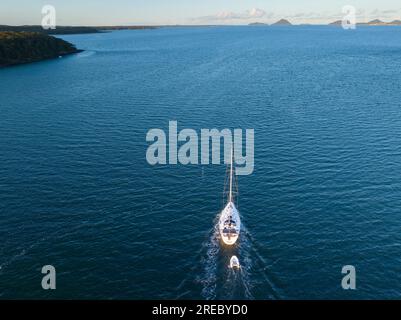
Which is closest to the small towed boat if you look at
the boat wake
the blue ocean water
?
the boat wake

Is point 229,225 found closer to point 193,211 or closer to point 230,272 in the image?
point 230,272

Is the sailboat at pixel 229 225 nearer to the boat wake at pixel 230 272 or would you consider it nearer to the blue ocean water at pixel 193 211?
the boat wake at pixel 230 272

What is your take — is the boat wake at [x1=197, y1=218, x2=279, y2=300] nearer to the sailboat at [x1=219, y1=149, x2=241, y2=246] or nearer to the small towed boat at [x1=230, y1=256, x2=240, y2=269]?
the small towed boat at [x1=230, y1=256, x2=240, y2=269]

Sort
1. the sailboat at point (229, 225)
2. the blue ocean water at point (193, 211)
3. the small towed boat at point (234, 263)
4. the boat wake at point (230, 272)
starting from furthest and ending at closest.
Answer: the sailboat at point (229, 225)
the small towed boat at point (234, 263)
the blue ocean water at point (193, 211)
the boat wake at point (230, 272)

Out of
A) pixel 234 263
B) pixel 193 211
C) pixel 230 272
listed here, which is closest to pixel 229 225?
pixel 234 263

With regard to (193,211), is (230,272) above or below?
below

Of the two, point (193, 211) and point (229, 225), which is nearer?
point (229, 225)

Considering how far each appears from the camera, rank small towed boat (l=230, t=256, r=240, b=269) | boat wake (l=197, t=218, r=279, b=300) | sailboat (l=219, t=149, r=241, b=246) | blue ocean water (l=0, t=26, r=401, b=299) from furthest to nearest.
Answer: sailboat (l=219, t=149, r=241, b=246), small towed boat (l=230, t=256, r=240, b=269), blue ocean water (l=0, t=26, r=401, b=299), boat wake (l=197, t=218, r=279, b=300)

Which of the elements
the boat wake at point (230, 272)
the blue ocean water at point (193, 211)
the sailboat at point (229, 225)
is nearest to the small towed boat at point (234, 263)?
the boat wake at point (230, 272)

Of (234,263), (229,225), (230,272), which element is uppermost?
(229,225)

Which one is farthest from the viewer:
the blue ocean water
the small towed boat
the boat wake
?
the small towed boat
